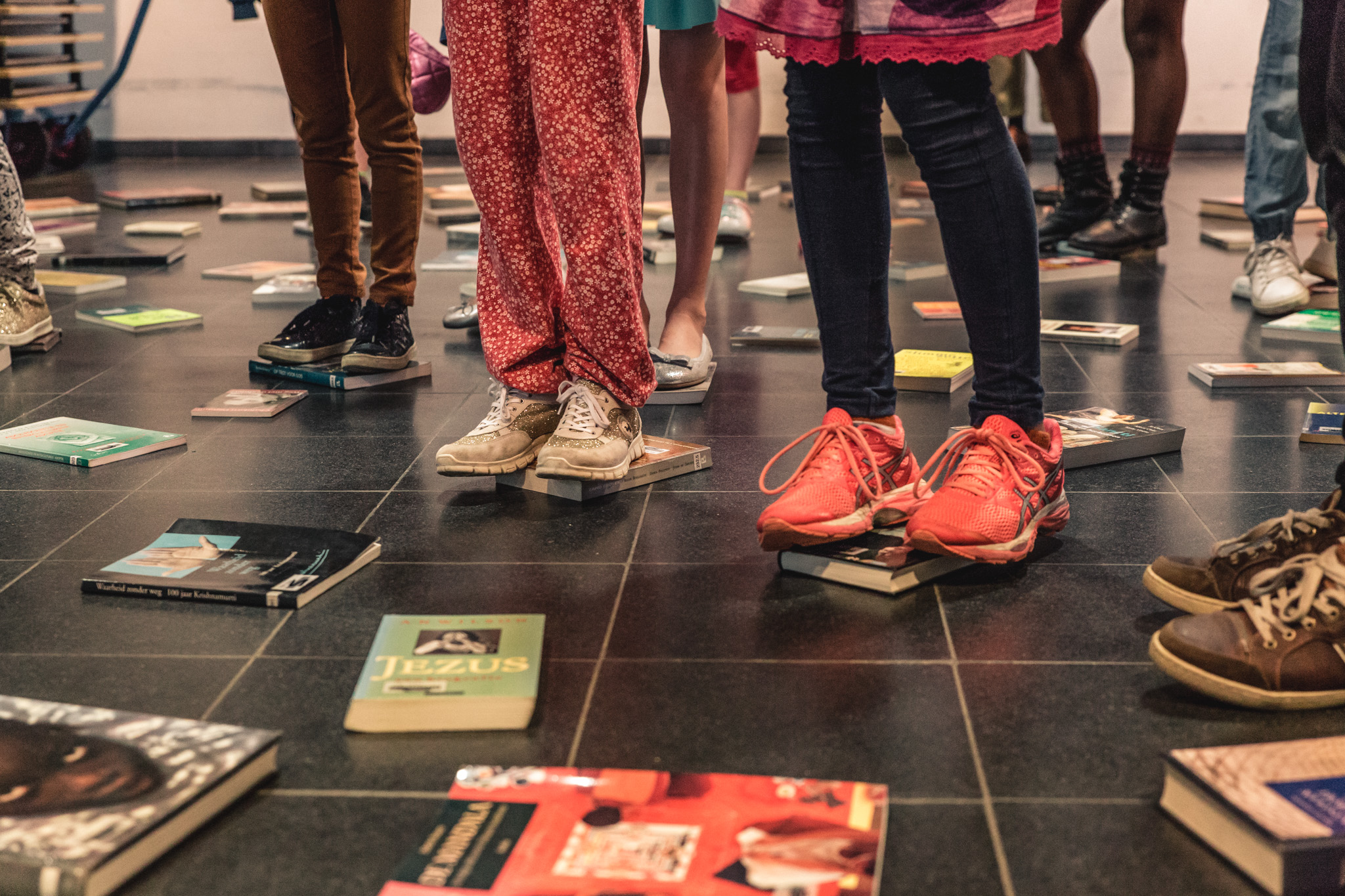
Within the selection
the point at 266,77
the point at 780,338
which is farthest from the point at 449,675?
the point at 266,77

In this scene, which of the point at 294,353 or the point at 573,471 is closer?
the point at 573,471

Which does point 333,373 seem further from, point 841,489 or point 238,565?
point 841,489

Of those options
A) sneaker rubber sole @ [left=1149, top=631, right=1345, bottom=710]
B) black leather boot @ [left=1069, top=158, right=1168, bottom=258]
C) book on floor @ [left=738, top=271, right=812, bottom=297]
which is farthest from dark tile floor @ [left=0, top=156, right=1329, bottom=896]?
black leather boot @ [left=1069, top=158, right=1168, bottom=258]

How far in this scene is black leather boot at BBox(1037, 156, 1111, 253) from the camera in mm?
3377

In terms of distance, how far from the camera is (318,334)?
7.50ft

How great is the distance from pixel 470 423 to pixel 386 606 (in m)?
0.71

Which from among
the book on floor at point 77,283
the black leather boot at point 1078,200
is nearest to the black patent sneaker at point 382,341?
the book on floor at point 77,283

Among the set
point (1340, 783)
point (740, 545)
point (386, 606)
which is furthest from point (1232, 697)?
point (386, 606)

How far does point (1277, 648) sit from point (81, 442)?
5.11ft

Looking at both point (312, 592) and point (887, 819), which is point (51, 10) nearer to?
point (312, 592)

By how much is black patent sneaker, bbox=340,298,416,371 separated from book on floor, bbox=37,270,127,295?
1218 millimetres

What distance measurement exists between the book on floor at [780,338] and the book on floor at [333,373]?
61 centimetres

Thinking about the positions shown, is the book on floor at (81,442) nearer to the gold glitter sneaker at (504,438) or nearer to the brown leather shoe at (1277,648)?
the gold glitter sneaker at (504,438)

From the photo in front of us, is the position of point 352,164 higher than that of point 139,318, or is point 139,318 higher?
point 352,164
